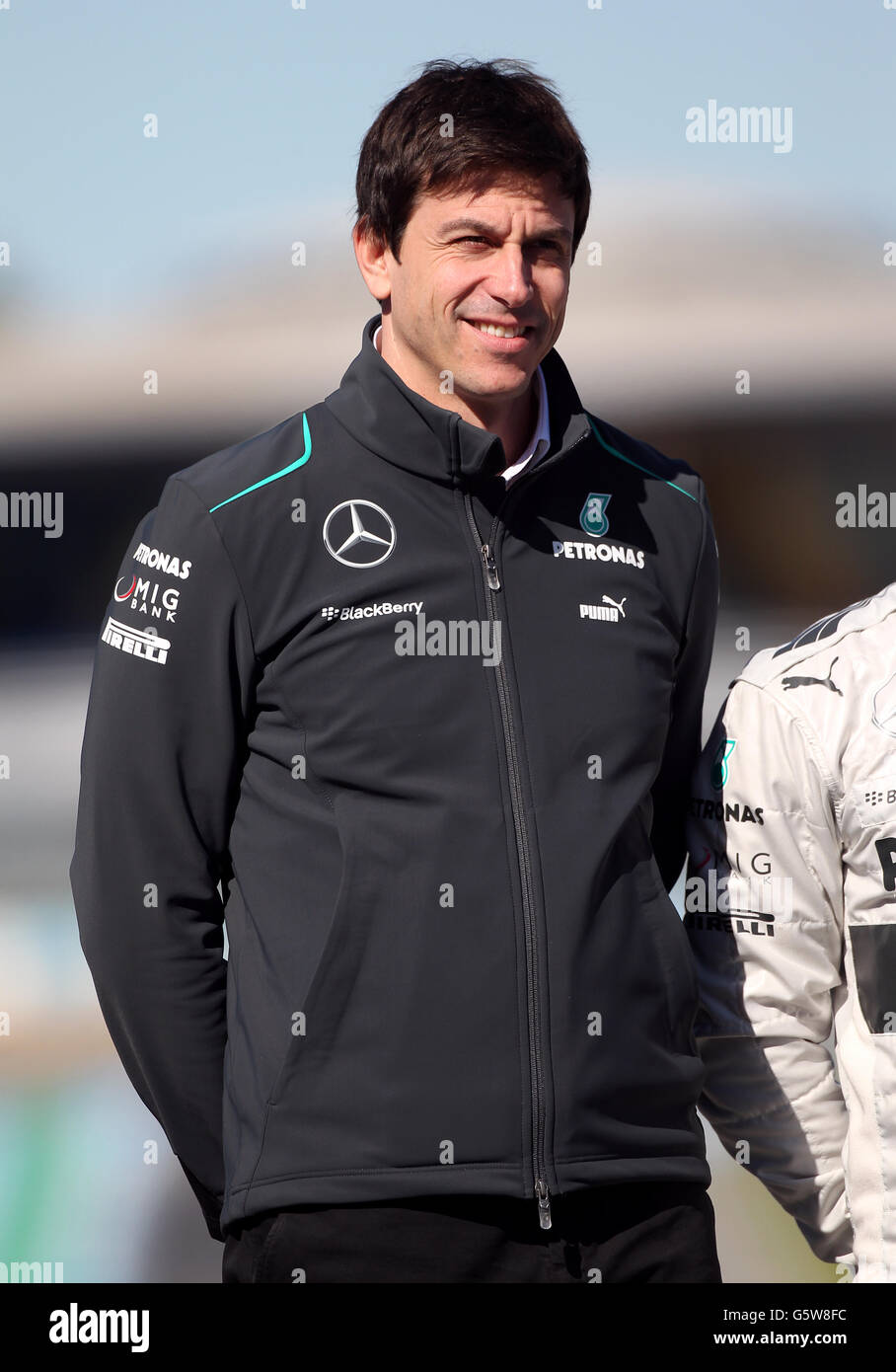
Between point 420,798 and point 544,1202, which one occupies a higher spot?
point 420,798

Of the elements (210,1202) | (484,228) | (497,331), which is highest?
(484,228)

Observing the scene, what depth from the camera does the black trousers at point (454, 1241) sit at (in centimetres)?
132

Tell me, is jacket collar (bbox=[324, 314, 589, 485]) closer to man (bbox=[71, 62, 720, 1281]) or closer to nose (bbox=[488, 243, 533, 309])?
man (bbox=[71, 62, 720, 1281])

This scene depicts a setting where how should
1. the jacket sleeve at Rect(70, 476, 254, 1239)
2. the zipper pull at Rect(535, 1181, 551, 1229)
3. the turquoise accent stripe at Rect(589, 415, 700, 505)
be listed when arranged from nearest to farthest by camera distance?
the zipper pull at Rect(535, 1181, 551, 1229), the jacket sleeve at Rect(70, 476, 254, 1239), the turquoise accent stripe at Rect(589, 415, 700, 505)

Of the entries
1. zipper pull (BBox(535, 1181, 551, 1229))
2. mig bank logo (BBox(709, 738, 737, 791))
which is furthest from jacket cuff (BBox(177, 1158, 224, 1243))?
mig bank logo (BBox(709, 738, 737, 791))

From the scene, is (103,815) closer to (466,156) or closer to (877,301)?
(466,156)

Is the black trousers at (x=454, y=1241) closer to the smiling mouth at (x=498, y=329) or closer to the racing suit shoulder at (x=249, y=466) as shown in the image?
the racing suit shoulder at (x=249, y=466)

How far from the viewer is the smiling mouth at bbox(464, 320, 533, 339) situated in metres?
1.46

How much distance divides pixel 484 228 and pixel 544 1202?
956 millimetres

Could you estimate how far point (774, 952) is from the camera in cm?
152

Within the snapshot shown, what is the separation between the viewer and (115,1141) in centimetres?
335

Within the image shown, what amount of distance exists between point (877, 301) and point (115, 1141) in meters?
3.66

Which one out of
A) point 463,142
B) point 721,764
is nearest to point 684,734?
point 721,764

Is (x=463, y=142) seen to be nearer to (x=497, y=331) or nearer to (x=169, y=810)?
(x=497, y=331)
